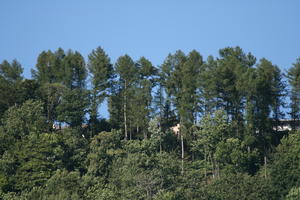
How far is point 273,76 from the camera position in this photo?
8081cm

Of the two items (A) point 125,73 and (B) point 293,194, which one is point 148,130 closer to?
(A) point 125,73

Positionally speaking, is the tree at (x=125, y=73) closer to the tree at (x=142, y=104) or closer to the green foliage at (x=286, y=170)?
the tree at (x=142, y=104)

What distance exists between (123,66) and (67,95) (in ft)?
23.1

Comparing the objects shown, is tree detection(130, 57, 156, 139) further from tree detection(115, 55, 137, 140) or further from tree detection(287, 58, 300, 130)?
tree detection(287, 58, 300, 130)

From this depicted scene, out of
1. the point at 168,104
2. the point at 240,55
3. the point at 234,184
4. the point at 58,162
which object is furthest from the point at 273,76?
the point at 58,162

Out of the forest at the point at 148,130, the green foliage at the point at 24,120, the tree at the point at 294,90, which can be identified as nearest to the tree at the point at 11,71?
the forest at the point at 148,130

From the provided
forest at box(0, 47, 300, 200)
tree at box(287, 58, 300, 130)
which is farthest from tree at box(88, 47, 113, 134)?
tree at box(287, 58, 300, 130)

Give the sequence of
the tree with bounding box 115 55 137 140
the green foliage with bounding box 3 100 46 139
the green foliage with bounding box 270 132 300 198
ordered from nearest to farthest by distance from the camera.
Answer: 1. the green foliage with bounding box 270 132 300 198
2. the green foliage with bounding box 3 100 46 139
3. the tree with bounding box 115 55 137 140

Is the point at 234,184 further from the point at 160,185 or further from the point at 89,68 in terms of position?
the point at 89,68

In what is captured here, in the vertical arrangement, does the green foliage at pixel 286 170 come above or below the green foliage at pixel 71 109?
below

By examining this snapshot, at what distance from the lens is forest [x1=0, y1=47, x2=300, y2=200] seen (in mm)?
69250

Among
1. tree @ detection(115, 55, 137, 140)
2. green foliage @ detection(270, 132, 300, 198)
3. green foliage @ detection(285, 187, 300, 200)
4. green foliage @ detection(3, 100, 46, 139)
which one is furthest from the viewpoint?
tree @ detection(115, 55, 137, 140)

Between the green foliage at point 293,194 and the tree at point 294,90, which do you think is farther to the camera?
the tree at point 294,90

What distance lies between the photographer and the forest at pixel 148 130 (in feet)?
227
